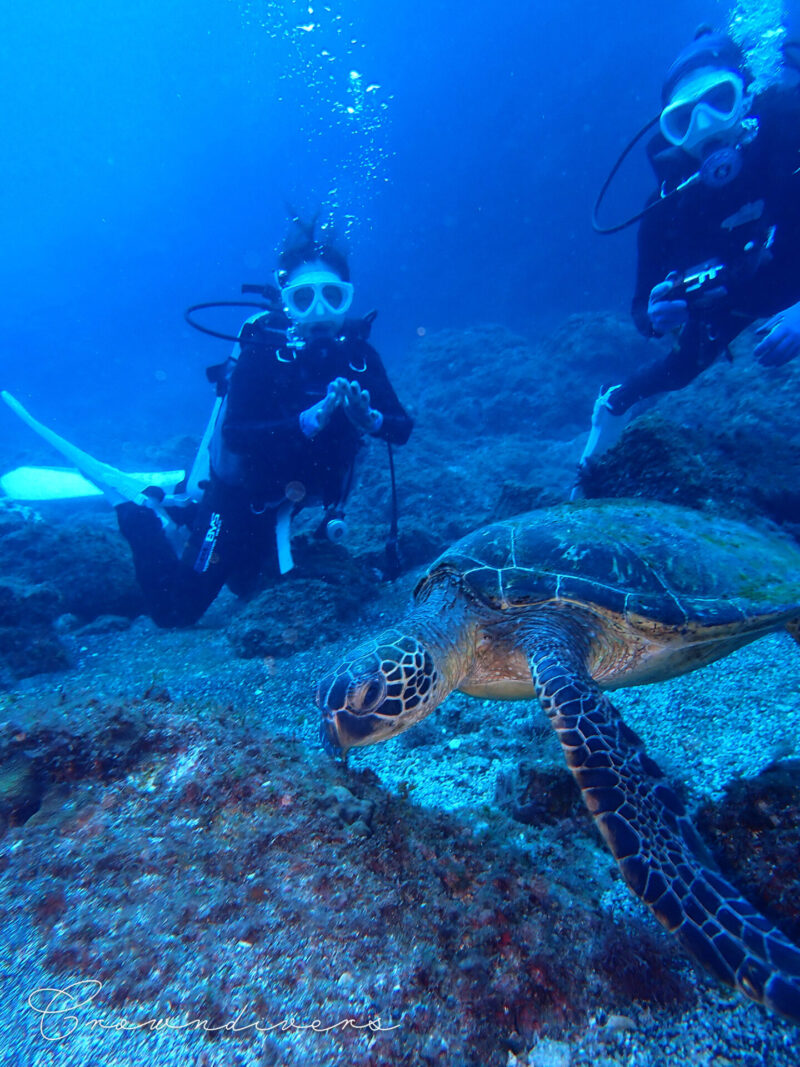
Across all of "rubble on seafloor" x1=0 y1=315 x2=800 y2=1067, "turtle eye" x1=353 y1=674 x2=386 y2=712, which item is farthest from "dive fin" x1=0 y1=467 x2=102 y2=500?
"turtle eye" x1=353 y1=674 x2=386 y2=712

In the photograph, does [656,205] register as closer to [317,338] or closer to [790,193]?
[790,193]

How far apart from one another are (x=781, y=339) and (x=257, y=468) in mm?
5311

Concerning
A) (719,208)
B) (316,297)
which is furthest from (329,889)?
(719,208)

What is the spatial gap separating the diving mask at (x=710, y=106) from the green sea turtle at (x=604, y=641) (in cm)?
489

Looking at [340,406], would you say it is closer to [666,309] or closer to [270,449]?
[270,449]

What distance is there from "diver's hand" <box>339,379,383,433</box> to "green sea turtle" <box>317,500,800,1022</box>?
2.52 metres

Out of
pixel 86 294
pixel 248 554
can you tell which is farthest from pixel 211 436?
pixel 86 294

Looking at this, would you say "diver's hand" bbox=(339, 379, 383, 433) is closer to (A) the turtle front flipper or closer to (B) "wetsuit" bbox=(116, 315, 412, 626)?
(B) "wetsuit" bbox=(116, 315, 412, 626)

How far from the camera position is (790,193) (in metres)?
4.54

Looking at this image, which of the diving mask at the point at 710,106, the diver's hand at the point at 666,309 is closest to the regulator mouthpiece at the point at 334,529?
the diver's hand at the point at 666,309

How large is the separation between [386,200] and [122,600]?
193 feet

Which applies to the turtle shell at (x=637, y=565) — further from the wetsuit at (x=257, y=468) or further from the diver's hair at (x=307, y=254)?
the diver's hair at (x=307, y=254)

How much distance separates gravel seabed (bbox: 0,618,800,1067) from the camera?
2.61 feet

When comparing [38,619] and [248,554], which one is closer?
[38,619]
